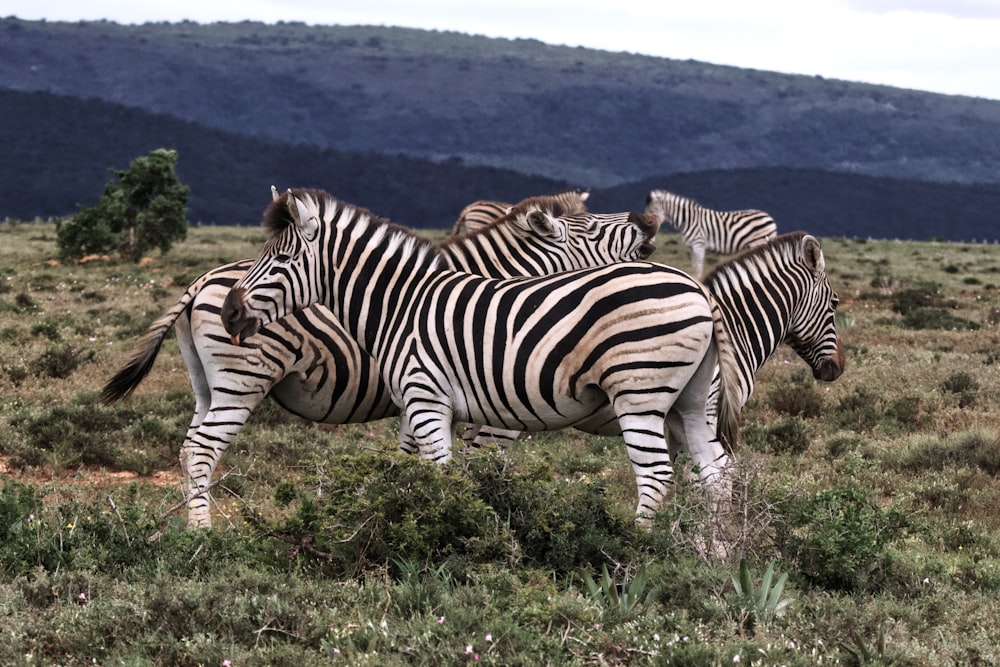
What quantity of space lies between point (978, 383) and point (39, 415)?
10.1 m

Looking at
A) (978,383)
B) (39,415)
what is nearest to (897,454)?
(978,383)

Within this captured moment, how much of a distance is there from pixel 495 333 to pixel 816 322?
3.12m

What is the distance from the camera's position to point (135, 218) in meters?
26.9

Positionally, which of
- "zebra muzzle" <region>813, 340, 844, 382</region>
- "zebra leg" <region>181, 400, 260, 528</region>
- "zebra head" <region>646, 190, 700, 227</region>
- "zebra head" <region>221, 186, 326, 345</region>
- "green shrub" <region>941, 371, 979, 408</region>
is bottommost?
"zebra leg" <region>181, 400, 260, 528</region>

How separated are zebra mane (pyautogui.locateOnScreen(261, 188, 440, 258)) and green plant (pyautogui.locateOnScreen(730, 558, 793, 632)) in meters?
3.18

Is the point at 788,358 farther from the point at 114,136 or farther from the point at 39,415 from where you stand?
the point at 114,136

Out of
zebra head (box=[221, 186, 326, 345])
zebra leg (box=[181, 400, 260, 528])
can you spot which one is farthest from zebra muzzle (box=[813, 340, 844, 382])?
zebra leg (box=[181, 400, 260, 528])

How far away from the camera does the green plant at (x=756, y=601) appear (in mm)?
5230

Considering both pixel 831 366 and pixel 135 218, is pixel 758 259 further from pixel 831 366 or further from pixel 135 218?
pixel 135 218

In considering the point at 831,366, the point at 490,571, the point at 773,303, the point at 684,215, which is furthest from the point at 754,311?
the point at 684,215

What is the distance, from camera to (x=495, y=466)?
634cm

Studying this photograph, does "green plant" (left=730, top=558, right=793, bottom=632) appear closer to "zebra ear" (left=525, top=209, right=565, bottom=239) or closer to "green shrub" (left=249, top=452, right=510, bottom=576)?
"green shrub" (left=249, top=452, right=510, bottom=576)

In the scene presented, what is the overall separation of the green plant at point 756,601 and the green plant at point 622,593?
405 mm

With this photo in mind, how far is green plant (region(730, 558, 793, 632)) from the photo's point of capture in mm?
5230
